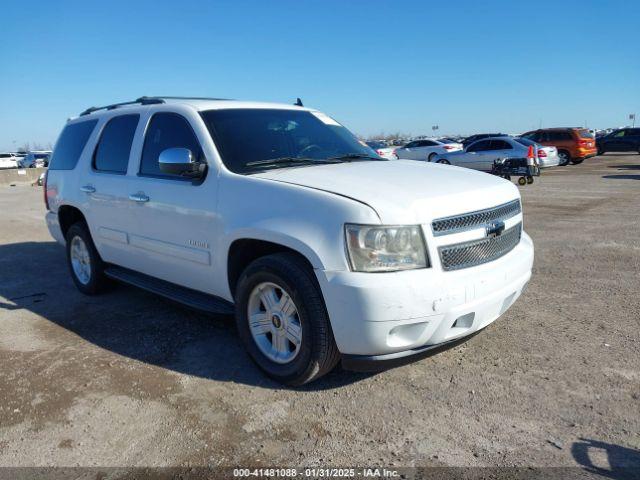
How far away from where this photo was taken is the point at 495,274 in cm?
314

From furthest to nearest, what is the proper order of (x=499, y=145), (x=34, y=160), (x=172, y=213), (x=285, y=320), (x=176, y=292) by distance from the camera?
(x=34, y=160) → (x=499, y=145) → (x=176, y=292) → (x=172, y=213) → (x=285, y=320)

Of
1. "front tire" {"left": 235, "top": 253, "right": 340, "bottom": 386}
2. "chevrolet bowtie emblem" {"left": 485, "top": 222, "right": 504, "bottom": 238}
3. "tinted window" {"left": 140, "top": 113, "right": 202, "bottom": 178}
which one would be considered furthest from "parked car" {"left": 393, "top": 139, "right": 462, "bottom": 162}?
"front tire" {"left": 235, "top": 253, "right": 340, "bottom": 386}

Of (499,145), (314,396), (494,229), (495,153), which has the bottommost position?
(314,396)

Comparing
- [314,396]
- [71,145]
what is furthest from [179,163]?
[71,145]

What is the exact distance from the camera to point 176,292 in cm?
417

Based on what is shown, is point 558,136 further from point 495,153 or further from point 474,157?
point 474,157

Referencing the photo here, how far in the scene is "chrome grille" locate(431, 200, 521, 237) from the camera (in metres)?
2.95

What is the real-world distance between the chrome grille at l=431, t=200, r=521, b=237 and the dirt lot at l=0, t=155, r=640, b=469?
1038mm

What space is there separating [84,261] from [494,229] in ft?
14.3

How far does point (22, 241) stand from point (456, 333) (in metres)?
8.66

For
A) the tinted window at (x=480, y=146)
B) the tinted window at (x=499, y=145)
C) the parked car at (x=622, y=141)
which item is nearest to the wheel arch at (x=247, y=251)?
the tinted window at (x=499, y=145)

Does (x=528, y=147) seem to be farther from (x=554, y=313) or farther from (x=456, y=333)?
(x=456, y=333)

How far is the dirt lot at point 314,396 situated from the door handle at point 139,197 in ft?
3.72

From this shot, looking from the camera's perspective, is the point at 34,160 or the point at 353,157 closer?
the point at 353,157
